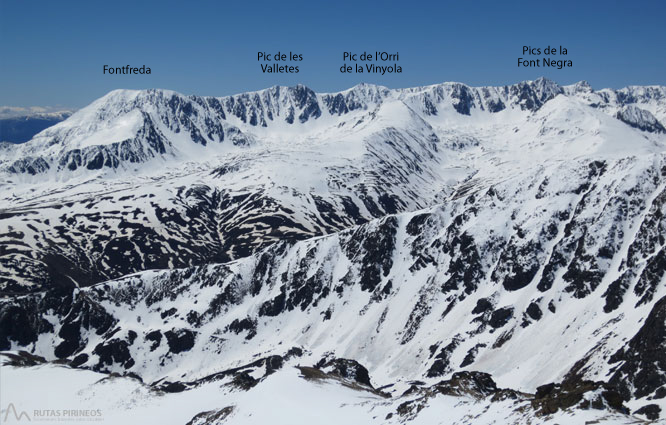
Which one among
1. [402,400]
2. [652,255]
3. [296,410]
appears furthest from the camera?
[652,255]

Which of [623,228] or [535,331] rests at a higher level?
[623,228]

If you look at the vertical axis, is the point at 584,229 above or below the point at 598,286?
above

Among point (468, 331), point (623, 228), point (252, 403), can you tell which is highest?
point (623, 228)

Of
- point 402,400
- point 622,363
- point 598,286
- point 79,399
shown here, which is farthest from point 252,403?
point 598,286

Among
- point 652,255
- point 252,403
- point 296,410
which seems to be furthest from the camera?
point 652,255

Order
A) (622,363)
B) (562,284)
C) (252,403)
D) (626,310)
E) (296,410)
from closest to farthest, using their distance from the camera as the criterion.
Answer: (296,410) < (252,403) < (622,363) < (626,310) < (562,284)

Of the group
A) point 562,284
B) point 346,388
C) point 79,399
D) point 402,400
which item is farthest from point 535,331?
point 79,399

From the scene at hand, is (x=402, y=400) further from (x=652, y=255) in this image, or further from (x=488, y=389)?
(x=652, y=255)

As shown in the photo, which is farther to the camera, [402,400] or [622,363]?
[622,363]

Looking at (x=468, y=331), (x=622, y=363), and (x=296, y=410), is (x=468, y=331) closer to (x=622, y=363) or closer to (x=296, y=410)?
(x=622, y=363)
